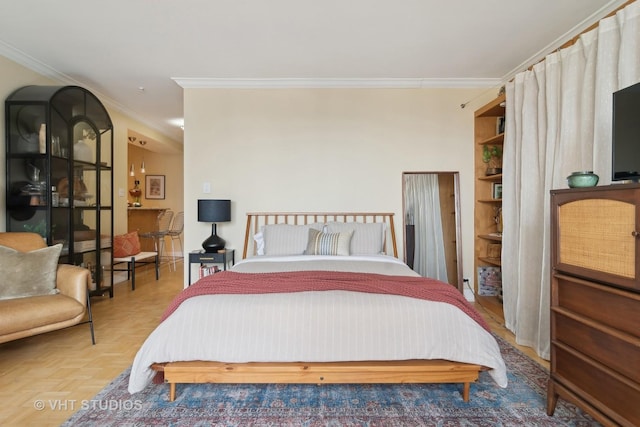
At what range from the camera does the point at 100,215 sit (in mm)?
3750

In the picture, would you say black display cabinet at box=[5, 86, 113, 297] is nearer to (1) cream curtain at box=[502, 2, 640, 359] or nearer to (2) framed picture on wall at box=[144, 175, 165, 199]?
(2) framed picture on wall at box=[144, 175, 165, 199]

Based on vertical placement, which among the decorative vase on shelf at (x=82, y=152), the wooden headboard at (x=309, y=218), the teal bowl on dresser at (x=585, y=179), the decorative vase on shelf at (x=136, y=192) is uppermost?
the decorative vase on shelf at (x=82, y=152)

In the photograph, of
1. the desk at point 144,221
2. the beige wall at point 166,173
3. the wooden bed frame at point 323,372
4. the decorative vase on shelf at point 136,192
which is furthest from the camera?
the beige wall at point 166,173

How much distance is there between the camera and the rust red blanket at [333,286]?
1841 mm

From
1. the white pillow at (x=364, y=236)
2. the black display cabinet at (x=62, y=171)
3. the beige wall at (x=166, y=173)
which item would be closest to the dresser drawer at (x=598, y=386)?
the white pillow at (x=364, y=236)

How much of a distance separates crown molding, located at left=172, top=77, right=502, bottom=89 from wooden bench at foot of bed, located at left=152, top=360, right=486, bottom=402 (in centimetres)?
305

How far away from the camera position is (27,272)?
7.96ft

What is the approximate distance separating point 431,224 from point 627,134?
2265 mm

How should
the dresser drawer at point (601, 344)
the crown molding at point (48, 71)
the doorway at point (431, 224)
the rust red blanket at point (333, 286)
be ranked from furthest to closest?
the doorway at point (431, 224), the crown molding at point (48, 71), the rust red blanket at point (333, 286), the dresser drawer at point (601, 344)

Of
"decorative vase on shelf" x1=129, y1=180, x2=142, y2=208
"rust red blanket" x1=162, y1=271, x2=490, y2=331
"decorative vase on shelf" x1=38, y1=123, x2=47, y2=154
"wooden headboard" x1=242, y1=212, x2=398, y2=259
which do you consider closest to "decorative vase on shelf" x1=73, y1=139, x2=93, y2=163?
"decorative vase on shelf" x1=38, y1=123, x2=47, y2=154

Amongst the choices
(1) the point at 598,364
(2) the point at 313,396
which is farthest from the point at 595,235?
(2) the point at 313,396

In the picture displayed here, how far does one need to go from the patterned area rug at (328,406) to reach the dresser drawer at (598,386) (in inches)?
10.8

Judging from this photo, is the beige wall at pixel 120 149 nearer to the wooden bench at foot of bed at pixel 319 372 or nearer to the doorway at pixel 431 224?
the wooden bench at foot of bed at pixel 319 372

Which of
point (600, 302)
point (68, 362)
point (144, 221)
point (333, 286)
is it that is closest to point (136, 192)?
point (144, 221)
